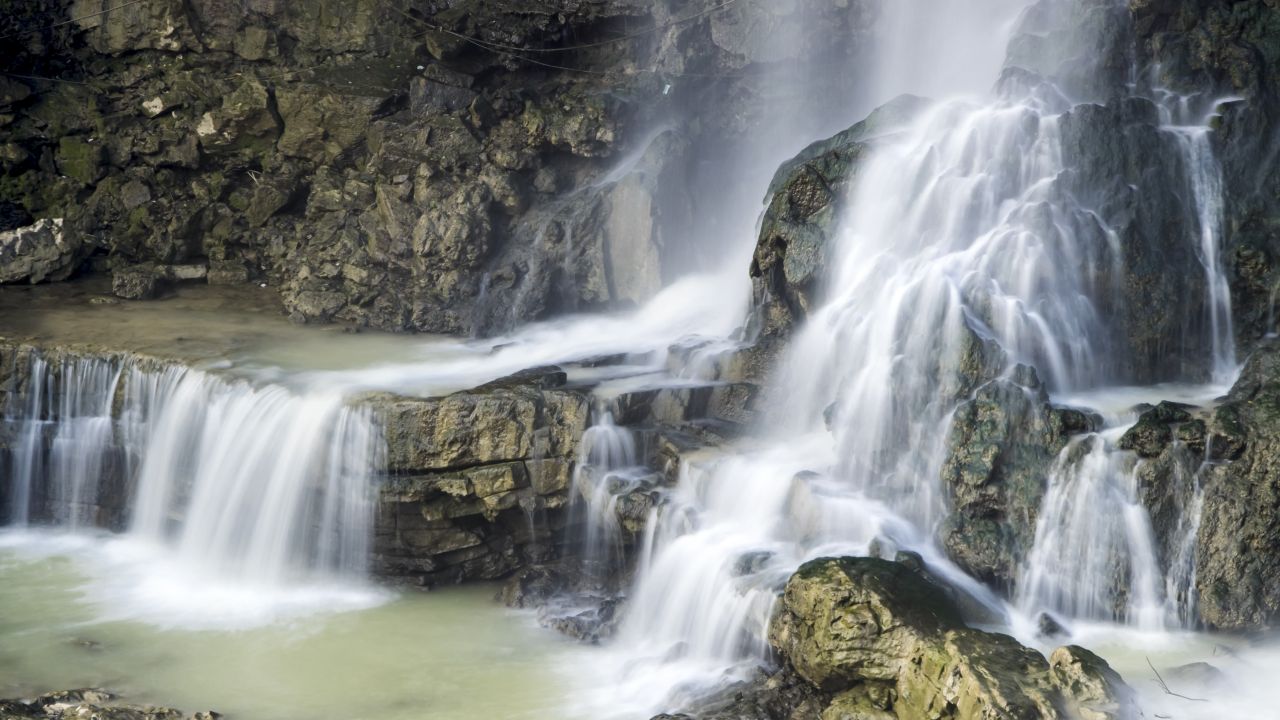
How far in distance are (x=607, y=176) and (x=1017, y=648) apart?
37.1 feet

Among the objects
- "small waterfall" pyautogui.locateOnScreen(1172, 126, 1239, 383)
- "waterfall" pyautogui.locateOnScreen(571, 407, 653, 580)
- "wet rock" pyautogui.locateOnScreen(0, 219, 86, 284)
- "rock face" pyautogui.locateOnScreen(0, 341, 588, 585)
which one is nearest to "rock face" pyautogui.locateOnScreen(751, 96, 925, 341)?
"waterfall" pyautogui.locateOnScreen(571, 407, 653, 580)

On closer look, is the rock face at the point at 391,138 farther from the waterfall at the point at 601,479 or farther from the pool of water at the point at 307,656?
the pool of water at the point at 307,656

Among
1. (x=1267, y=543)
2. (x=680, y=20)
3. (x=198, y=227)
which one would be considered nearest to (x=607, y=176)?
(x=680, y=20)

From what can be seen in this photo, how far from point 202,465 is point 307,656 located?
365cm

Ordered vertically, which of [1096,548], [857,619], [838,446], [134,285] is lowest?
[857,619]

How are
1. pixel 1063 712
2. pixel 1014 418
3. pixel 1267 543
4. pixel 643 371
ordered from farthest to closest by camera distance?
pixel 643 371 < pixel 1014 418 < pixel 1267 543 < pixel 1063 712

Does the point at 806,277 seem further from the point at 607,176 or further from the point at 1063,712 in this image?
the point at 1063,712

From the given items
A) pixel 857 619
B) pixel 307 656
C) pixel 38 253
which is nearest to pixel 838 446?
pixel 857 619

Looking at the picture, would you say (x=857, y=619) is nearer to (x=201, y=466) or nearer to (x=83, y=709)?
(x=83, y=709)

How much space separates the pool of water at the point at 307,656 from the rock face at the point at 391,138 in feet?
20.0

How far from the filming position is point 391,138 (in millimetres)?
19594

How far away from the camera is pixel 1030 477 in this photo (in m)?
11.9

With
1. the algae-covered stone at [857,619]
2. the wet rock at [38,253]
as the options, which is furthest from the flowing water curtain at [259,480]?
the wet rock at [38,253]

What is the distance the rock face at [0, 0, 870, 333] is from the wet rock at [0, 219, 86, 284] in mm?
319
